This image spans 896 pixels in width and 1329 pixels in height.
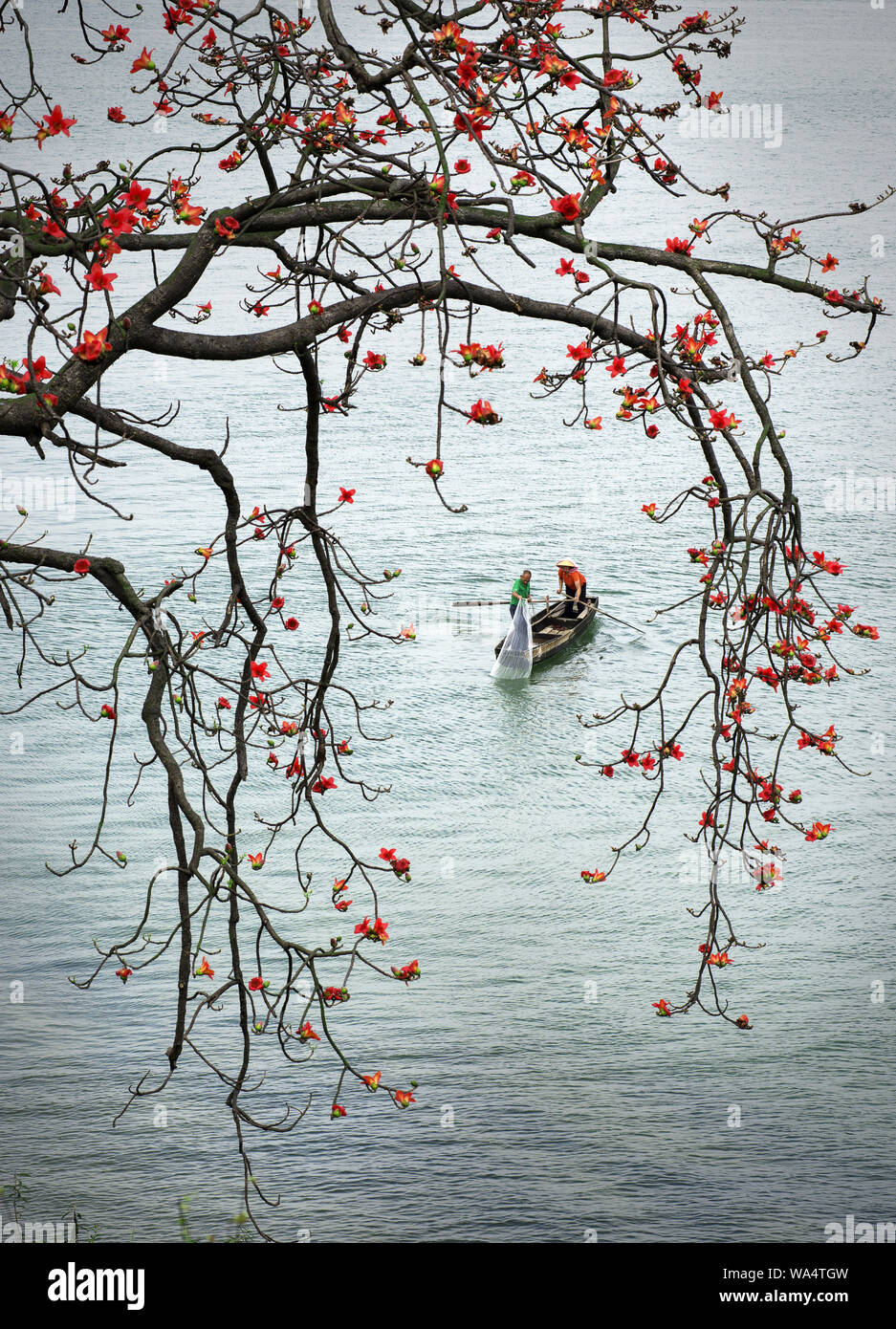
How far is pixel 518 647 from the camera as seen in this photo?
16906mm

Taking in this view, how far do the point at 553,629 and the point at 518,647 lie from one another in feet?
4.04

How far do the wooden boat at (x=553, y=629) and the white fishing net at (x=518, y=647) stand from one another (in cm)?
19

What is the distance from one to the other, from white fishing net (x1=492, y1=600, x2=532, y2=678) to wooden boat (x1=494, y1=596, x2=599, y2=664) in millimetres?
190

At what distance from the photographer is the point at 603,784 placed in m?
15.3

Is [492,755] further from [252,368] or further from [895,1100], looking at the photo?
[252,368]

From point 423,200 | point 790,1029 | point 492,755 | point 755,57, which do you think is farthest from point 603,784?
point 755,57

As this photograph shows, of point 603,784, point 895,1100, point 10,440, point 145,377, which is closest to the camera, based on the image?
point 895,1100

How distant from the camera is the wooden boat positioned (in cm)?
1742

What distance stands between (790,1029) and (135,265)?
33.4 m
